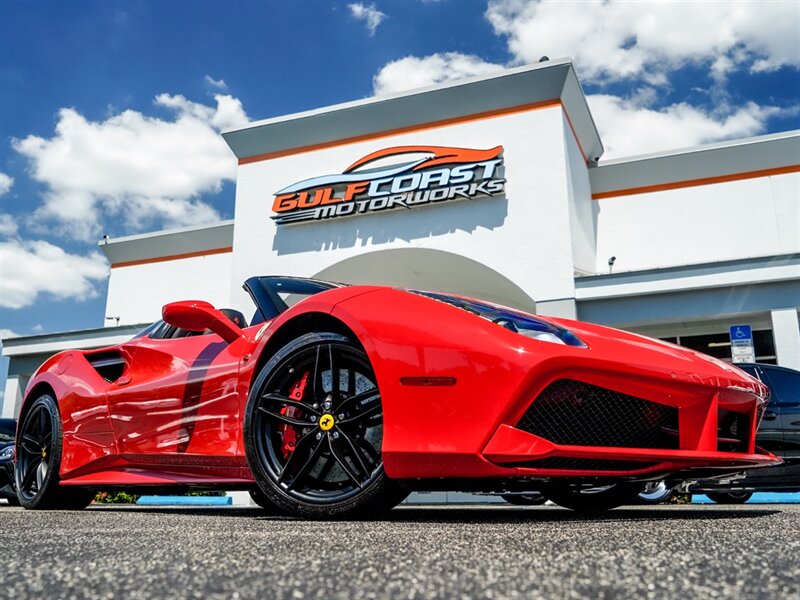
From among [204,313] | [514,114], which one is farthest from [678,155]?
[204,313]

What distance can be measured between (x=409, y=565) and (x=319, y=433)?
1419mm

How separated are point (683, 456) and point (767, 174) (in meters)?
12.8

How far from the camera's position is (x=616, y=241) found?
14.0 meters

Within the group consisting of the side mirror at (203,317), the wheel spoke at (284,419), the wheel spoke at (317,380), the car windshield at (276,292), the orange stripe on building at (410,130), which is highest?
the orange stripe on building at (410,130)

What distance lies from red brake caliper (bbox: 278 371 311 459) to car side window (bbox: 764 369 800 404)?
5677mm

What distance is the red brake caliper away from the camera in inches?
106

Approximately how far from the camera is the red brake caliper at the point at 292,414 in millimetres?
2697

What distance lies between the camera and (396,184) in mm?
13375

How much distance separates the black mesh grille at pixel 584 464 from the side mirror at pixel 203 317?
1.49 metres

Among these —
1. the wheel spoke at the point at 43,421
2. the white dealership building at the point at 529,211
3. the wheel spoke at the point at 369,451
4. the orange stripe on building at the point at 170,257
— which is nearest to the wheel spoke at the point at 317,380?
the wheel spoke at the point at 369,451

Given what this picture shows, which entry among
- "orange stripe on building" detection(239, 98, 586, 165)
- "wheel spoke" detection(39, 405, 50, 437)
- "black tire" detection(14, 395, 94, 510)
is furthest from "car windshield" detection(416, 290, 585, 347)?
"orange stripe on building" detection(239, 98, 586, 165)

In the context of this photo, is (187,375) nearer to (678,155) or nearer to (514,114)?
(514,114)

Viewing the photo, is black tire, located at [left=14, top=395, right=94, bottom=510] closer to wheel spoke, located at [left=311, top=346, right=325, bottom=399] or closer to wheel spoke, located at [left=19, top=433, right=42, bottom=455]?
wheel spoke, located at [left=19, top=433, right=42, bottom=455]

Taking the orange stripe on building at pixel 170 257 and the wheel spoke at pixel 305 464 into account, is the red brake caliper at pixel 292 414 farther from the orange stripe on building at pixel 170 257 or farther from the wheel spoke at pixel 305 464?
the orange stripe on building at pixel 170 257
